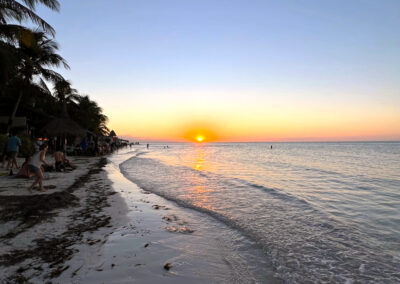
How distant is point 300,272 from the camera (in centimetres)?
376

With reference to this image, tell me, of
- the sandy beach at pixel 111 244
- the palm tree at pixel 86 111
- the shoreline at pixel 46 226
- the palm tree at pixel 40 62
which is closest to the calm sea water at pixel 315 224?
the sandy beach at pixel 111 244

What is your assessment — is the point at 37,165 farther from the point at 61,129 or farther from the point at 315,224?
the point at 61,129

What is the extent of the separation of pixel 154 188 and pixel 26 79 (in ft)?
55.5

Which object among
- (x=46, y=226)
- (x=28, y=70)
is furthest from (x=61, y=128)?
(x=46, y=226)

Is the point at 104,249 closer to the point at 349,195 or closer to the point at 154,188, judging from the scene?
the point at 154,188

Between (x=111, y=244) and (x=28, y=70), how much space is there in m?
21.0

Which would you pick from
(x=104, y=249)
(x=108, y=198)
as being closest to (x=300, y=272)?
(x=104, y=249)

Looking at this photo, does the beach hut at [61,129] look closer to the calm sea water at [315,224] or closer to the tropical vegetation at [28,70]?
the tropical vegetation at [28,70]

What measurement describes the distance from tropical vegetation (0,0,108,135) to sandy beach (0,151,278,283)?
8.59 m

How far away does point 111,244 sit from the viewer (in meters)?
4.26

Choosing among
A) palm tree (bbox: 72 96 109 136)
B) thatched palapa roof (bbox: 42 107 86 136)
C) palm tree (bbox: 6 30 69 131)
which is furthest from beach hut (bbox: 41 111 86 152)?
palm tree (bbox: 72 96 109 136)

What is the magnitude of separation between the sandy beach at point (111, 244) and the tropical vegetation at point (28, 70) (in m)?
8.59

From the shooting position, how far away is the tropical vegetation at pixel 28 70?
11346 millimetres

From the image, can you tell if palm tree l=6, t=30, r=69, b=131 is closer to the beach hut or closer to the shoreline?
the beach hut
